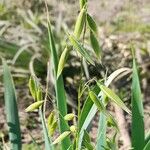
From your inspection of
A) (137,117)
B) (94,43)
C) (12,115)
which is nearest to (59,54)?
(12,115)

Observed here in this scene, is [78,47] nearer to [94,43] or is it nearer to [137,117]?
[94,43]

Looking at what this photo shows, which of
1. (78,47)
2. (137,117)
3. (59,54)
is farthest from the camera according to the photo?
(59,54)

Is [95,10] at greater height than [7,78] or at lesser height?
greater

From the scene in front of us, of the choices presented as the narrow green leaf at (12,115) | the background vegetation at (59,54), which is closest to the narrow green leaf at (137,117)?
the narrow green leaf at (12,115)

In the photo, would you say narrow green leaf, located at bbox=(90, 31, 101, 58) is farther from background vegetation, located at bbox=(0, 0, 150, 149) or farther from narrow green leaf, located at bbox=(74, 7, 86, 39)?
background vegetation, located at bbox=(0, 0, 150, 149)

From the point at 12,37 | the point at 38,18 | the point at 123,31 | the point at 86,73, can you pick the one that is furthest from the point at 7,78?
the point at 123,31

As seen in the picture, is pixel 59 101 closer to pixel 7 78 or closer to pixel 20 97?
pixel 7 78

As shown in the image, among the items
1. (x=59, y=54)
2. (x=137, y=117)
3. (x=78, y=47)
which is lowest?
(x=137, y=117)

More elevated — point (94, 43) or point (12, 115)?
point (94, 43)
